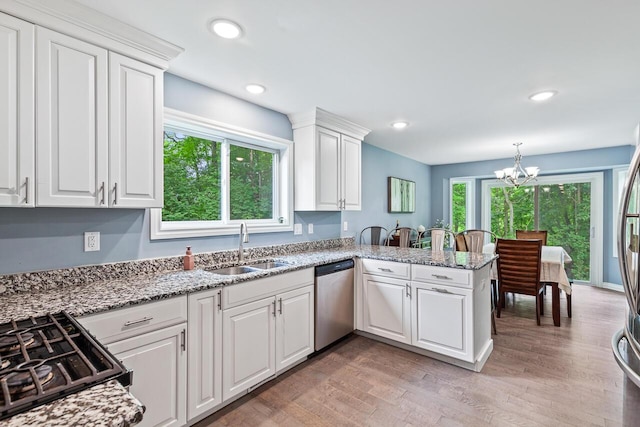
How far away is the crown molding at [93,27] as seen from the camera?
4.91ft

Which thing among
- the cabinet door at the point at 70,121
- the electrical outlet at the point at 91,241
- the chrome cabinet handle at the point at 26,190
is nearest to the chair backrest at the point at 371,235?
the electrical outlet at the point at 91,241

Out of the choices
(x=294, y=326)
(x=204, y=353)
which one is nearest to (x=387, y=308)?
(x=294, y=326)

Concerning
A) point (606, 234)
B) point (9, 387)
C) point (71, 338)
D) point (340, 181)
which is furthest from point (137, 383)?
point (606, 234)

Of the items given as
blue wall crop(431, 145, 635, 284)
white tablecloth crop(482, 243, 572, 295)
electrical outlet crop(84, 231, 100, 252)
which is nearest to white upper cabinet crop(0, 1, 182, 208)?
electrical outlet crop(84, 231, 100, 252)

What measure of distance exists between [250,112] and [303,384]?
7.63 feet

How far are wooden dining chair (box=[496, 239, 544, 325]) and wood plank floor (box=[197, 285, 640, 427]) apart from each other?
58 centimetres

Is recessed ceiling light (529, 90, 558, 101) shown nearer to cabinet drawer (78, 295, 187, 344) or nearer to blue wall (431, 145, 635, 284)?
blue wall (431, 145, 635, 284)

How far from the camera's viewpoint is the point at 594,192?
5.23 m

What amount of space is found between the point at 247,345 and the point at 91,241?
1.16 metres

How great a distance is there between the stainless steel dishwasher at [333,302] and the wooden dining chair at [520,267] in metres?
1.95

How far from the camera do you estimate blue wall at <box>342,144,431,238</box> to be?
4391 mm

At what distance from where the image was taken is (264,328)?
7.31 feet

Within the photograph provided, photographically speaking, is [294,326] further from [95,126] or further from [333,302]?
[95,126]

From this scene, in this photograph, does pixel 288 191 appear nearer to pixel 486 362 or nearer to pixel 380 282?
pixel 380 282
